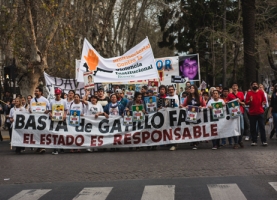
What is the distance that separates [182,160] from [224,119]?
3.23 m

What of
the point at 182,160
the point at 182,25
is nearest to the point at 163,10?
the point at 182,25

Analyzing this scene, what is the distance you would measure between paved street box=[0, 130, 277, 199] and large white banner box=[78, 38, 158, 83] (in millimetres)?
3410

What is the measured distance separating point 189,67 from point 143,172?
11770mm

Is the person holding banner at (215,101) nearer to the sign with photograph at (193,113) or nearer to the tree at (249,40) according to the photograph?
the sign with photograph at (193,113)

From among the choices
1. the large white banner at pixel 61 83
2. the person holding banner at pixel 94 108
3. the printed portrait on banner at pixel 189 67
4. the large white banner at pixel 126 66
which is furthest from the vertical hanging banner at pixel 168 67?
the person holding banner at pixel 94 108

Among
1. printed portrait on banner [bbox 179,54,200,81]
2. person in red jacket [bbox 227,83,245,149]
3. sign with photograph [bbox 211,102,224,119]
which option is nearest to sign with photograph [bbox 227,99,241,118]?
person in red jacket [bbox 227,83,245,149]

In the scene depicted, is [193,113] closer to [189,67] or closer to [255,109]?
[255,109]

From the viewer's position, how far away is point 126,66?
18.8 m

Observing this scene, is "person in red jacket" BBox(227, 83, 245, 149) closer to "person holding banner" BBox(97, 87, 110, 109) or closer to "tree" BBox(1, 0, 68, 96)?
"person holding banner" BBox(97, 87, 110, 109)

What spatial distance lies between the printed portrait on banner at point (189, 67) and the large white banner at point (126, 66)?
4.03 metres

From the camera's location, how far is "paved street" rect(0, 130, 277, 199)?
9.34 metres

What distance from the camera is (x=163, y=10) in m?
40.9

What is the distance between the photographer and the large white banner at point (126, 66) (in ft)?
61.0

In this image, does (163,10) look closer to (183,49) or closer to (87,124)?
(183,49)
